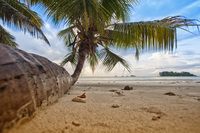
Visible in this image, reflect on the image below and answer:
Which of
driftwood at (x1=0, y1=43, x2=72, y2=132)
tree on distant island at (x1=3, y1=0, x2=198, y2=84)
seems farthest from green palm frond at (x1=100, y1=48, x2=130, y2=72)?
driftwood at (x1=0, y1=43, x2=72, y2=132)

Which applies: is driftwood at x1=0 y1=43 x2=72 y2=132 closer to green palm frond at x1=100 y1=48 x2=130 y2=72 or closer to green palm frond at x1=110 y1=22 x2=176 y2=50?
green palm frond at x1=110 y1=22 x2=176 y2=50

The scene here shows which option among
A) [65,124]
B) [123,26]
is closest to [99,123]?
[65,124]

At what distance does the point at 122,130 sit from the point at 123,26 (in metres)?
3.31

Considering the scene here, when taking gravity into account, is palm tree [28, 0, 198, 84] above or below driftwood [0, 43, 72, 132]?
above

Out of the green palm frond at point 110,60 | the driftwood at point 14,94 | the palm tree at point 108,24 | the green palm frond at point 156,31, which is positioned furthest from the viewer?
the green palm frond at point 110,60

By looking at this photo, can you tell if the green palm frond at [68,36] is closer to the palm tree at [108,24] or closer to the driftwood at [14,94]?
the palm tree at [108,24]

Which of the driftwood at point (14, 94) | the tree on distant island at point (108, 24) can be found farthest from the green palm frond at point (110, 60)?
the driftwood at point (14, 94)

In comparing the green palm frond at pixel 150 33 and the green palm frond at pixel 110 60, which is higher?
the green palm frond at pixel 150 33

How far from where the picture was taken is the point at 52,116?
2.82 feet

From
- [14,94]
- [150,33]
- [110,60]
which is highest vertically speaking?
[150,33]

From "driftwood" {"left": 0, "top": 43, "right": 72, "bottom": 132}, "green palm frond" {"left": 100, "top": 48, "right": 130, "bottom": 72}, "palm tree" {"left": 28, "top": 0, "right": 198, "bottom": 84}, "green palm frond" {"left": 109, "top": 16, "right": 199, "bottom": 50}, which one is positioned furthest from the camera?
"green palm frond" {"left": 100, "top": 48, "right": 130, "bottom": 72}

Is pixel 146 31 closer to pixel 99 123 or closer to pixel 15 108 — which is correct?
pixel 99 123

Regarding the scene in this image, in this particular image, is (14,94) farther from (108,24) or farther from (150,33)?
(150,33)

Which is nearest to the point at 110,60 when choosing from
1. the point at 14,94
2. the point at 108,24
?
the point at 108,24
